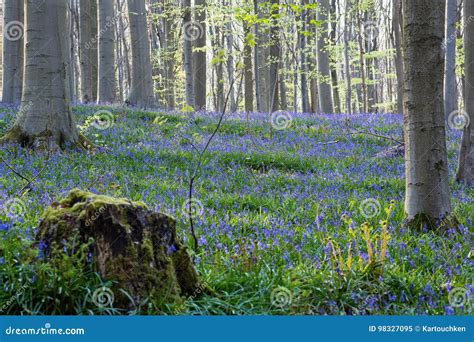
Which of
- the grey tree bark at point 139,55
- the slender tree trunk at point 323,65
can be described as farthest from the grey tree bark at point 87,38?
the slender tree trunk at point 323,65

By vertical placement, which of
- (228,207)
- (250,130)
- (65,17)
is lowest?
(228,207)

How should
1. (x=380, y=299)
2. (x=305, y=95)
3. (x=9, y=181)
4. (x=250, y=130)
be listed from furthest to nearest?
(x=305, y=95) < (x=250, y=130) < (x=9, y=181) < (x=380, y=299)

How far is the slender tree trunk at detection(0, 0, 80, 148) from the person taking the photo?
8.21 m

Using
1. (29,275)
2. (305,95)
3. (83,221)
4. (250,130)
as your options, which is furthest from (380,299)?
(305,95)

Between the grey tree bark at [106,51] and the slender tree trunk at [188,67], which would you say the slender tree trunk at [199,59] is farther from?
the grey tree bark at [106,51]

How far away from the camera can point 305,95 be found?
26.1 metres

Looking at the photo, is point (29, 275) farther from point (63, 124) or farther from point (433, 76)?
point (63, 124)

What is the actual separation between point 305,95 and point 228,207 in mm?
20841

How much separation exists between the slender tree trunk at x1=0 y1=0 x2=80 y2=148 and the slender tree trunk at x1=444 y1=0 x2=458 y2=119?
30.5 feet

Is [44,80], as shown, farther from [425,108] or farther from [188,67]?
[188,67]

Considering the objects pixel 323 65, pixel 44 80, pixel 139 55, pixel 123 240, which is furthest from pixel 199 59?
pixel 123 240

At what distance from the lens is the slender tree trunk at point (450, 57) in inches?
492

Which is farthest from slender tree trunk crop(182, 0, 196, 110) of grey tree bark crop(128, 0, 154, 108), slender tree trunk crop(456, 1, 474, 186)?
slender tree trunk crop(456, 1, 474, 186)

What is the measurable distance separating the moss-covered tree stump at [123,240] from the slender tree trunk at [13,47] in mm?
13851
